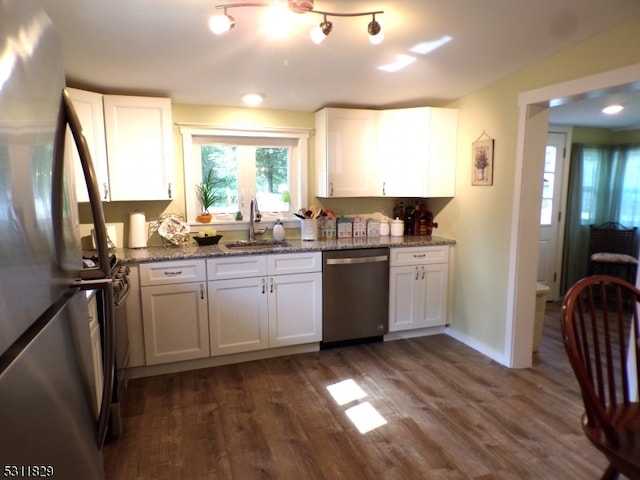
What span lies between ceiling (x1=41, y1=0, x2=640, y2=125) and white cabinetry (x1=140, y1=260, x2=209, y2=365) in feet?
4.30

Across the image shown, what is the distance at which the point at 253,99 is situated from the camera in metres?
3.22

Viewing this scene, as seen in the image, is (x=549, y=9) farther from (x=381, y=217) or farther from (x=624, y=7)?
(x=381, y=217)

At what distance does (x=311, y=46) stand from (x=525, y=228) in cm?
196

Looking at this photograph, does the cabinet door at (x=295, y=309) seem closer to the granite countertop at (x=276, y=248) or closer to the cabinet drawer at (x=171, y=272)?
the granite countertop at (x=276, y=248)

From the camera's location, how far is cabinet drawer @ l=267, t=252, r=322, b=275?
3.11m

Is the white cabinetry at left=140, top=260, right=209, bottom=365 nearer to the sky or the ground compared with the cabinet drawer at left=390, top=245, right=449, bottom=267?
nearer to the ground

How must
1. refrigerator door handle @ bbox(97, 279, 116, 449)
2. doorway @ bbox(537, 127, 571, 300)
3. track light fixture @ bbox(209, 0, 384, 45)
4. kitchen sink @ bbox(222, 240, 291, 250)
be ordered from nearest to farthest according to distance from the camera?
1. refrigerator door handle @ bbox(97, 279, 116, 449)
2. track light fixture @ bbox(209, 0, 384, 45)
3. kitchen sink @ bbox(222, 240, 291, 250)
4. doorway @ bbox(537, 127, 571, 300)

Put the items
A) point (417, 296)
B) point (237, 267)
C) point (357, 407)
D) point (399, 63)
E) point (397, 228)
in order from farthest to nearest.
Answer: point (397, 228)
point (417, 296)
point (237, 267)
point (399, 63)
point (357, 407)

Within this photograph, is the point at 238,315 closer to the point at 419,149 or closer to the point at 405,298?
the point at 405,298

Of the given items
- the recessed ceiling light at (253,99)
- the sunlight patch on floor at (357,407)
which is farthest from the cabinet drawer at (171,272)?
the recessed ceiling light at (253,99)

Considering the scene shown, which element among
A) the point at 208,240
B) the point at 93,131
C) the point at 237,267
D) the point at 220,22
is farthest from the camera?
the point at 208,240

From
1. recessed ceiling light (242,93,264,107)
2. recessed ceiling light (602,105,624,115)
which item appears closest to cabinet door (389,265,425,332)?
recessed ceiling light (242,93,264,107)

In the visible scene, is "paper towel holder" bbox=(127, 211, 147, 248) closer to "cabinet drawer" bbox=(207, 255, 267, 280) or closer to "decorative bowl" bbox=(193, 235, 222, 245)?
"decorative bowl" bbox=(193, 235, 222, 245)

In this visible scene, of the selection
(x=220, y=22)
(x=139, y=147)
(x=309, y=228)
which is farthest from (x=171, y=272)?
(x=220, y=22)
